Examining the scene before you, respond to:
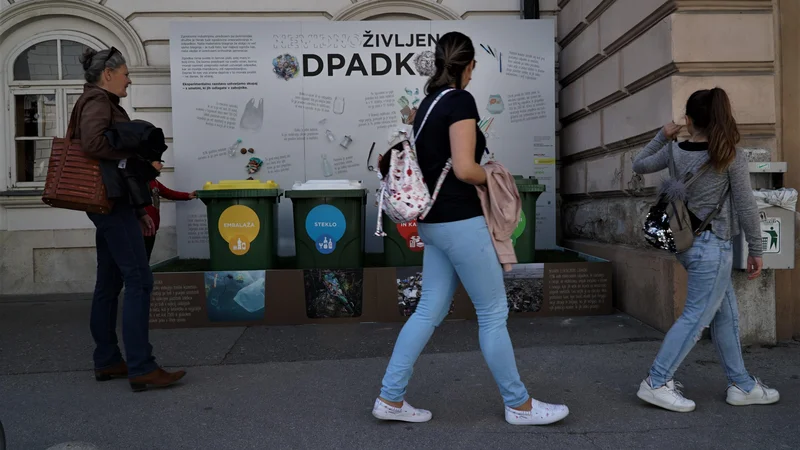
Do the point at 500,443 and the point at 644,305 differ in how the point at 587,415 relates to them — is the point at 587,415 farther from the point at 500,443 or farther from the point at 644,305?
the point at 644,305

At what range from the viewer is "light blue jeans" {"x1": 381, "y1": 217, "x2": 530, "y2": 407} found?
313 centimetres

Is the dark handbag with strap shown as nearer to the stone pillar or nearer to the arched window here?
the stone pillar

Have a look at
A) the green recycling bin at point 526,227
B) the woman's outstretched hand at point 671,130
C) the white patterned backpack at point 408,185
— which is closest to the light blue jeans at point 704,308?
the woman's outstretched hand at point 671,130

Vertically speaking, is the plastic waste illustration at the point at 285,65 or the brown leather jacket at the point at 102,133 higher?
the plastic waste illustration at the point at 285,65

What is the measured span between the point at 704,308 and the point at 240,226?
12.7 ft

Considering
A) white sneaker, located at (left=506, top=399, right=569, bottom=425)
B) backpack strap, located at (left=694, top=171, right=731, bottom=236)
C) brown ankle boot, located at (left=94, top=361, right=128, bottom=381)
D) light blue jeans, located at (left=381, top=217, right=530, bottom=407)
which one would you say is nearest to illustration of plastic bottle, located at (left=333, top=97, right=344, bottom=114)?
brown ankle boot, located at (left=94, top=361, right=128, bottom=381)

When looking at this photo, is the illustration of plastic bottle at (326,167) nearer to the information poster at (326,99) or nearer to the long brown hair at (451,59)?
the information poster at (326,99)

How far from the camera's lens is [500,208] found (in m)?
3.15

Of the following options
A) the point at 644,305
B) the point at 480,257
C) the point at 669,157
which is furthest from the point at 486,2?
the point at 480,257

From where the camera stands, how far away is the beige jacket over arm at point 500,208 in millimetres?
3146

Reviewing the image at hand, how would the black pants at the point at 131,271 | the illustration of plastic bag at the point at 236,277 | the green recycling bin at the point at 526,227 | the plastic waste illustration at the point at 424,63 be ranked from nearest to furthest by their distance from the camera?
the black pants at the point at 131,271 → the illustration of plastic bag at the point at 236,277 → the green recycling bin at the point at 526,227 → the plastic waste illustration at the point at 424,63

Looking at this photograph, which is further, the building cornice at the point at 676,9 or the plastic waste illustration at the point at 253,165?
the plastic waste illustration at the point at 253,165

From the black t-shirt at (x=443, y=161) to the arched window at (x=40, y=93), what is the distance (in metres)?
6.32

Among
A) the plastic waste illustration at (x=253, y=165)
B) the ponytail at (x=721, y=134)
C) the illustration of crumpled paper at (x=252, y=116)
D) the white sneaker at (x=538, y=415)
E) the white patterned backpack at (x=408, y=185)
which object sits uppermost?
the illustration of crumpled paper at (x=252, y=116)
